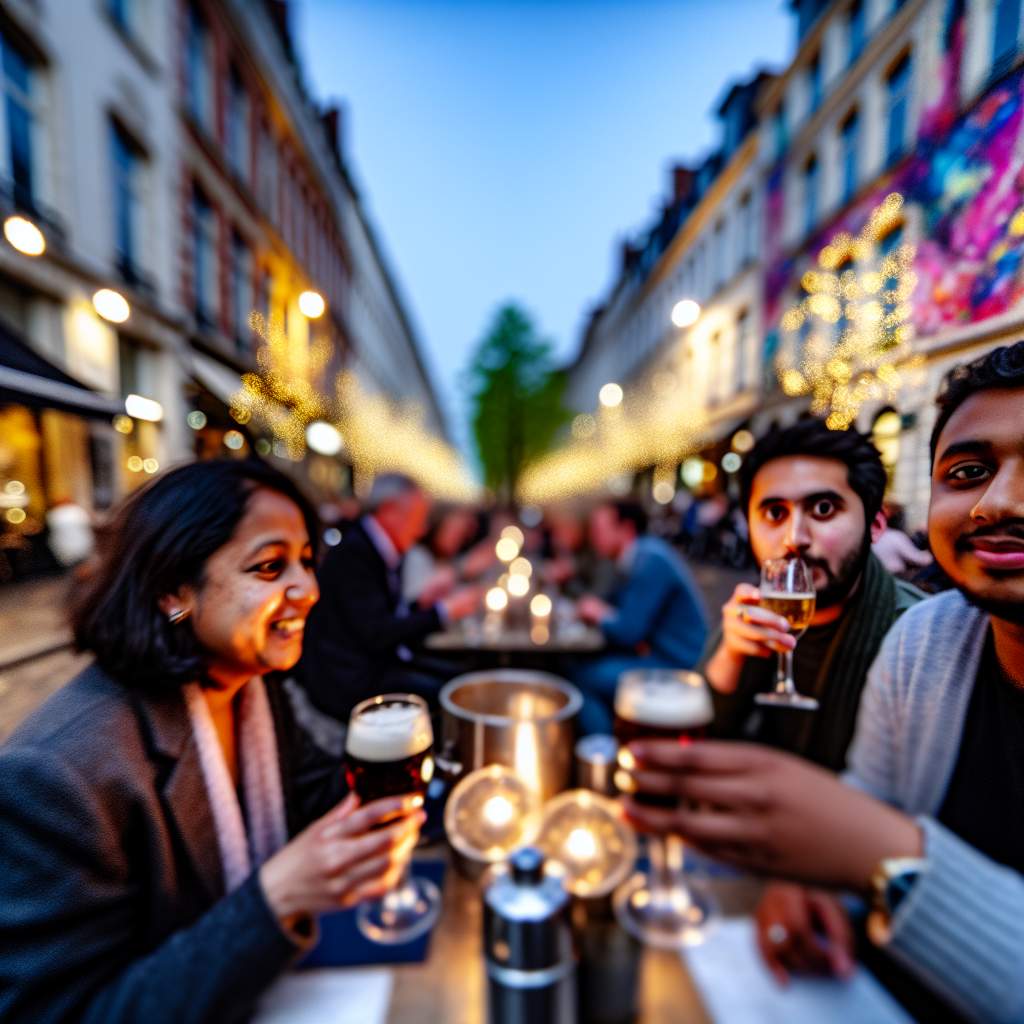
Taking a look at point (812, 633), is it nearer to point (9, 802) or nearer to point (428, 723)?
point (428, 723)

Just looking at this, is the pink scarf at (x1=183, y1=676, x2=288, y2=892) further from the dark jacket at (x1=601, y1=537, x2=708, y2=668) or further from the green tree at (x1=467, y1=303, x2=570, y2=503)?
the green tree at (x1=467, y1=303, x2=570, y2=503)

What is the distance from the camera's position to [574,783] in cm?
154

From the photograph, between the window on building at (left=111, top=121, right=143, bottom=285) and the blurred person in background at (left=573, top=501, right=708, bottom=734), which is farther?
the window on building at (left=111, top=121, right=143, bottom=285)

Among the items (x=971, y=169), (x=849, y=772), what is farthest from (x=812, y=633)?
(x=971, y=169)

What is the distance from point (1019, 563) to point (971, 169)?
823mm

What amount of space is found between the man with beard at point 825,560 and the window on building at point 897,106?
2.63ft

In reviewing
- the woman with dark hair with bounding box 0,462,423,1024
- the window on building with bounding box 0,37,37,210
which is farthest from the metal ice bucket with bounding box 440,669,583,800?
the window on building with bounding box 0,37,37,210

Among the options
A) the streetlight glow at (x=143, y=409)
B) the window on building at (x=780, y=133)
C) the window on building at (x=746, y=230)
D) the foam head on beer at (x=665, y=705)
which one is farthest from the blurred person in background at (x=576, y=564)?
the streetlight glow at (x=143, y=409)

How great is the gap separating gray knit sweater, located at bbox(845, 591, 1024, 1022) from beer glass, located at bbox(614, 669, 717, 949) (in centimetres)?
37

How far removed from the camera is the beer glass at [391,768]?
99cm

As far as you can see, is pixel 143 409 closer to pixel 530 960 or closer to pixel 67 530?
pixel 67 530

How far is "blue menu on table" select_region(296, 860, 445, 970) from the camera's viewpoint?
0.93m

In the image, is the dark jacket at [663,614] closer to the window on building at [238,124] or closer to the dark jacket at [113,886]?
the dark jacket at [113,886]

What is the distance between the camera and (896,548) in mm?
953
